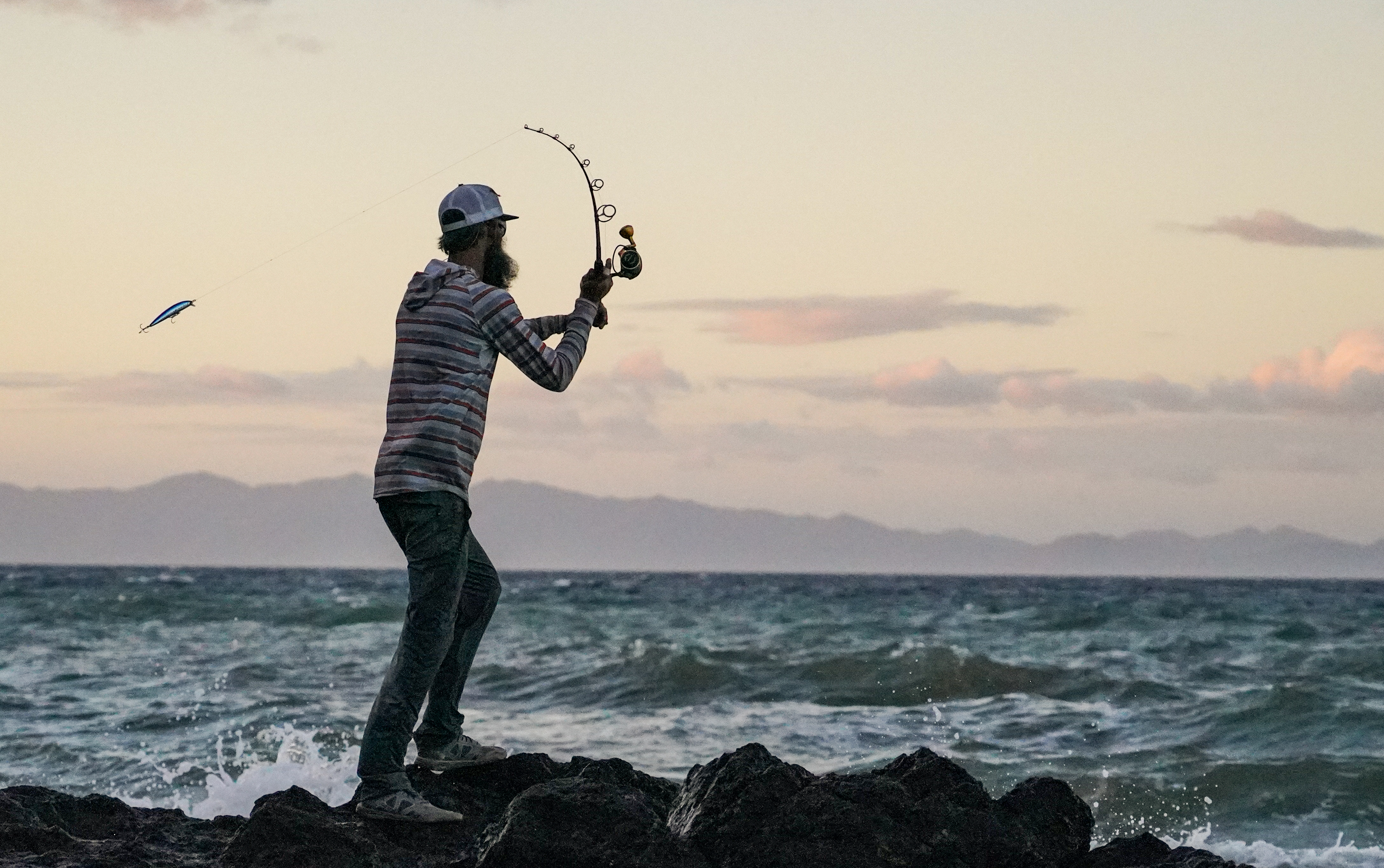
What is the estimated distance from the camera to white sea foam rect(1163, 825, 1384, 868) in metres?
8.25

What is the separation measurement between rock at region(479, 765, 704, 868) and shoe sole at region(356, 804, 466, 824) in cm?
38

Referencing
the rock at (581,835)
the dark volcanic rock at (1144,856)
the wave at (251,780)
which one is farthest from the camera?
the wave at (251,780)

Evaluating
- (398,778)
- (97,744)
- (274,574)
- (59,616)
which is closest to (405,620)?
(398,778)

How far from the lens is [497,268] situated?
472cm

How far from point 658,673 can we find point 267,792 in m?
8.13

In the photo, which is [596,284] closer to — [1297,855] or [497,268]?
[497,268]

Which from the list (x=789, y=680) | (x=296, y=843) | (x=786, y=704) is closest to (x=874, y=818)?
(x=296, y=843)

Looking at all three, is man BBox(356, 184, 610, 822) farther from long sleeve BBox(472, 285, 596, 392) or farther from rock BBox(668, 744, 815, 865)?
rock BBox(668, 744, 815, 865)

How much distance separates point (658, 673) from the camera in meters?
16.4

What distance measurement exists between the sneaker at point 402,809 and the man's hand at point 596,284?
1623 millimetres

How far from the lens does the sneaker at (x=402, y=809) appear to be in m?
4.70

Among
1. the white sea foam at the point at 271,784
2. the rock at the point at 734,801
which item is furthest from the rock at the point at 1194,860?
the white sea foam at the point at 271,784

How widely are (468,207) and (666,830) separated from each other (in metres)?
1.91

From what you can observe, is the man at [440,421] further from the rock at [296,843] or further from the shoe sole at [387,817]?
the rock at [296,843]
